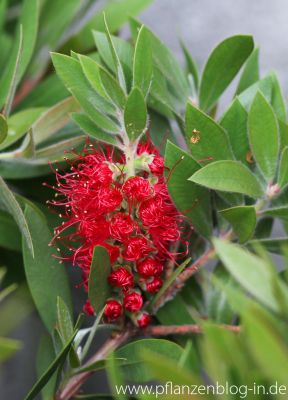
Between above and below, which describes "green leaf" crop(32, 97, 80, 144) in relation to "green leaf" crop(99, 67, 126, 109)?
below

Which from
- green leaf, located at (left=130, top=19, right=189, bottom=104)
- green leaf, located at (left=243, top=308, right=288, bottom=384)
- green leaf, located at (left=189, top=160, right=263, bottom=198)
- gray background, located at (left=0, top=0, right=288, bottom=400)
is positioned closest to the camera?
green leaf, located at (left=243, top=308, right=288, bottom=384)

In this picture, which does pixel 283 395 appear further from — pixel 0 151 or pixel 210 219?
pixel 0 151

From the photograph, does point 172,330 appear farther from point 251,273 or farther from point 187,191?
point 251,273

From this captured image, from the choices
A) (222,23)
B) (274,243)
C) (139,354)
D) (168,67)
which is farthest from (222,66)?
(222,23)

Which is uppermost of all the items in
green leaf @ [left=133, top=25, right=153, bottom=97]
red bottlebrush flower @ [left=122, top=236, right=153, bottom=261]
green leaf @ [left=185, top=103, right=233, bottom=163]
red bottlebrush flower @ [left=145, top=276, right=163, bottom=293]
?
green leaf @ [left=133, top=25, right=153, bottom=97]

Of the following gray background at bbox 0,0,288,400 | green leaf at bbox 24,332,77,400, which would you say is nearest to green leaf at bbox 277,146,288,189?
green leaf at bbox 24,332,77,400

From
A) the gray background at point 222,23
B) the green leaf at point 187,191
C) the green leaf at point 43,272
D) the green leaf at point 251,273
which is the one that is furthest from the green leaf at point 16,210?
the gray background at point 222,23

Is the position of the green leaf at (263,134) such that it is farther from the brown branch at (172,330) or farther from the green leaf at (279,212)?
the brown branch at (172,330)

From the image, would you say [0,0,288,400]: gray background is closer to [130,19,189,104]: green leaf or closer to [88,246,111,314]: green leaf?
[130,19,189,104]: green leaf
